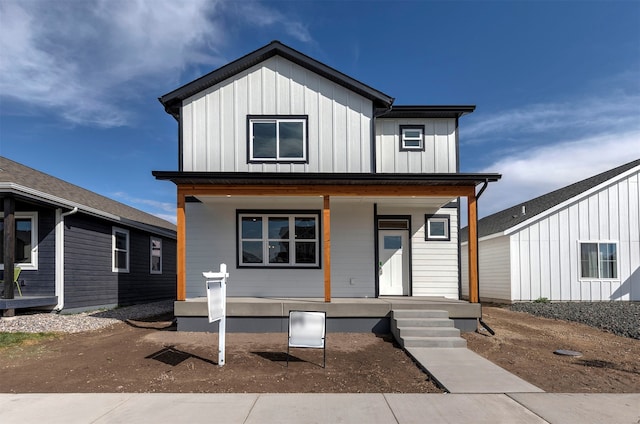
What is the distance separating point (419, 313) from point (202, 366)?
4945 millimetres

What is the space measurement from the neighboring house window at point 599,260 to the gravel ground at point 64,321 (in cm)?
1499

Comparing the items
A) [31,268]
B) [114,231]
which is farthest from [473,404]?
[114,231]

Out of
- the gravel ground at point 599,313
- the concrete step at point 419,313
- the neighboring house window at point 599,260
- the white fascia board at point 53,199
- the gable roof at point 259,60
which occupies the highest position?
the gable roof at point 259,60

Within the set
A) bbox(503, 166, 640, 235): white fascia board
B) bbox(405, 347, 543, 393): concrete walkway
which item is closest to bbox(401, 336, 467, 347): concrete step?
bbox(405, 347, 543, 393): concrete walkway

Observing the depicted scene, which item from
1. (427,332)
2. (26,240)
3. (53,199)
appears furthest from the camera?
(26,240)

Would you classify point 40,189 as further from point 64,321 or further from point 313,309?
point 313,309

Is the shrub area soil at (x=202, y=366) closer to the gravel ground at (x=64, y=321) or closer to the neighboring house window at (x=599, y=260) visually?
the gravel ground at (x=64, y=321)

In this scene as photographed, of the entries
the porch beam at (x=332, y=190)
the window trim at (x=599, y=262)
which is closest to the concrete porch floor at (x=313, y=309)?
the porch beam at (x=332, y=190)

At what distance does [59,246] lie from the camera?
12492 mm

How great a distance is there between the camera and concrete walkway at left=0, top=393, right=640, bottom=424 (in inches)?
194

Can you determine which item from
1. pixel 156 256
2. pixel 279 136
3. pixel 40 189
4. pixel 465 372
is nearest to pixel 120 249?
pixel 156 256

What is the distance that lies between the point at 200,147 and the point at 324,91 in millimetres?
3695

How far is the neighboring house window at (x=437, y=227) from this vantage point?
42.5 ft

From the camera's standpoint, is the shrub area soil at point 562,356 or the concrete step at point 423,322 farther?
the concrete step at point 423,322
